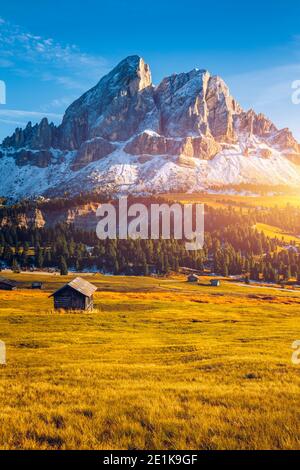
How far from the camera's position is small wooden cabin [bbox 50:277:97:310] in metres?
68.6

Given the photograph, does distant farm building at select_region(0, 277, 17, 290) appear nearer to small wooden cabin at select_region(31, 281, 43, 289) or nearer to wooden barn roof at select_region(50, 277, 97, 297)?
small wooden cabin at select_region(31, 281, 43, 289)

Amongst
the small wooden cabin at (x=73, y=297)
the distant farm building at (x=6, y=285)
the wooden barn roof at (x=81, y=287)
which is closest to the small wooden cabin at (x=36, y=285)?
the distant farm building at (x=6, y=285)

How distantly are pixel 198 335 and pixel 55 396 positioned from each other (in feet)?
92.8

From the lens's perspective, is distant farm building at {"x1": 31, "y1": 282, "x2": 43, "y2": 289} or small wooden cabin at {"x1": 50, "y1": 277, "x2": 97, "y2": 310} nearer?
small wooden cabin at {"x1": 50, "y1": 277, "x2": 97, "y2": 310}

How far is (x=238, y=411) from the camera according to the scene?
12.1m

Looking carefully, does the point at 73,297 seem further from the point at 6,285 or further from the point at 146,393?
the point at 146,393

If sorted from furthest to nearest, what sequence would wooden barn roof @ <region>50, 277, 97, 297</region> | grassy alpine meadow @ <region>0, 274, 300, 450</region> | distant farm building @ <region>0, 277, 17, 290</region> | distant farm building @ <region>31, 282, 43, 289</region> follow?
distant farm building @ <region>31, 282, 43, 289</region> < distant farm building @ <region>0, 277, 17, 290</region> < wooden barn roof @ <region>50, 277, 97, 297</region> < grassy alpine meadow @ <region>0, 274, 300, 450</region>

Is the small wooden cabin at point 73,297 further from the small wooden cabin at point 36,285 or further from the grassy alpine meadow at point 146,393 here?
the small wooden cabin at point 36,285

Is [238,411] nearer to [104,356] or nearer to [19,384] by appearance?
[19,384]

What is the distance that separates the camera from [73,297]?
227 feet

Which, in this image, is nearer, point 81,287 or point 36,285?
point 81,287

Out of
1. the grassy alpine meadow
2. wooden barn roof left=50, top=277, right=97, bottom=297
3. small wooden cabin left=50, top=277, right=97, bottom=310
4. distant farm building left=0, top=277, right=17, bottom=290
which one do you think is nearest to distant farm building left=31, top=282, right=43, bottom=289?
distant farm building left=0, top=277, right=17, bottom=290

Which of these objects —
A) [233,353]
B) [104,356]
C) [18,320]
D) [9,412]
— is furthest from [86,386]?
[18,320]

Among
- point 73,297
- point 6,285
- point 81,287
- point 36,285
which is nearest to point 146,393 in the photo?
point 73,297
